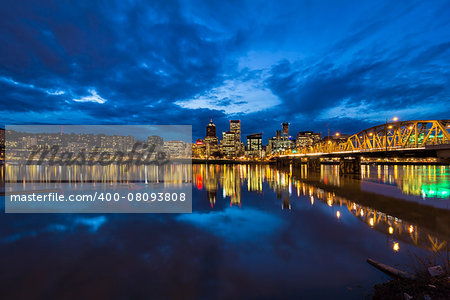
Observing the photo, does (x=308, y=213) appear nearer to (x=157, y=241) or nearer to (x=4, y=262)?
(x=157, y=241)

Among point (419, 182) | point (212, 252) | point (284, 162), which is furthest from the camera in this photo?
point (284, 162)

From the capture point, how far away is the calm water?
27.9ft

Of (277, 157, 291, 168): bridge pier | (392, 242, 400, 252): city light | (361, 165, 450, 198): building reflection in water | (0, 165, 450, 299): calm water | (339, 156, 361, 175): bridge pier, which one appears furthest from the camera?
(277, 157, 291, 168): bridge pier

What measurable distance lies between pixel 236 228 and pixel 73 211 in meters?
14.6

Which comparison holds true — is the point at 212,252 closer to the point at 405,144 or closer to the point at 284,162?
the point at 405,144

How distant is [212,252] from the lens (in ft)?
38.5

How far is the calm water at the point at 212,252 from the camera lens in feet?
27.9

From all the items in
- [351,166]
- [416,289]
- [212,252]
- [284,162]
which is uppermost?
[416,289]

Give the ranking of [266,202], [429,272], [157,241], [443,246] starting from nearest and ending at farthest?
1. [429,272]
2. [443,246]
3. [157,241]
4. [266,202]

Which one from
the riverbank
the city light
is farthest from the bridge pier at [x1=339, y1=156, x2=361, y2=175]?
the riverbank


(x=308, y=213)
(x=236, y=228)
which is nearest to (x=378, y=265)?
(x=236, y=228)

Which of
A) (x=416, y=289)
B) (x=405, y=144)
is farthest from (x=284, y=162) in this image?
(x=416, y=289)

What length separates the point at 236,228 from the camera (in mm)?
15906

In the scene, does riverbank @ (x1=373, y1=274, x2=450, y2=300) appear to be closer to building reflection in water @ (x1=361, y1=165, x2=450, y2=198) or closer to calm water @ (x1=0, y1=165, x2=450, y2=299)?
calm water @ (x1=0, y1=165, x2=450, y2=299)
